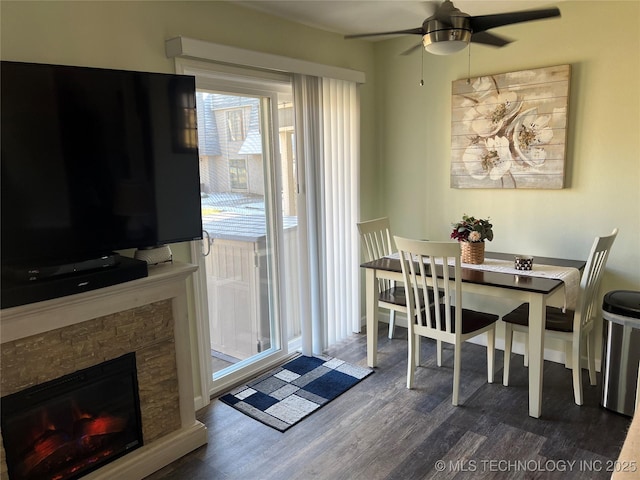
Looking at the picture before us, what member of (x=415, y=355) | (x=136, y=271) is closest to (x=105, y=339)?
(x=136, y=271)

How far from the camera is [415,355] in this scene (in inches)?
121

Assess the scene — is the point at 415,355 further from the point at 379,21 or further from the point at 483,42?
the point at 379,21

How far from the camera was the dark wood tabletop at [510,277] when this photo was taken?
8.59ft

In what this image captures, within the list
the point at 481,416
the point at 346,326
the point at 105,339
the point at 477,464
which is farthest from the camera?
the point at 346,326

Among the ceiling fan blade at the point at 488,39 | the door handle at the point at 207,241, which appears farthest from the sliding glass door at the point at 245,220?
the ceiling fan blade at the point at 488,39

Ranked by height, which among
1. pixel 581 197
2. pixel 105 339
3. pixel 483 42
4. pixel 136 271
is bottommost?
pixel 105 339

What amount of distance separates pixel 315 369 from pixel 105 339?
165 centimetres

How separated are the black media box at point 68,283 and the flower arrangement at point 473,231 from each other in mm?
2026

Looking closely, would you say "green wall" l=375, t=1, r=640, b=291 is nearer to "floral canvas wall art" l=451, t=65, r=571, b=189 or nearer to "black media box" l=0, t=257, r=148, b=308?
"floral canvas wall art" l=451, t=65, r=571, b=189

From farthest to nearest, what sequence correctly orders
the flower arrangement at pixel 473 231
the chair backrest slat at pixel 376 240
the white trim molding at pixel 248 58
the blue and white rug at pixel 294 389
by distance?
the chair backrest slat at pixel 376 240
the flower arrangement at pixel 473 231
the blue and white rug at pixel 294 389
the white trim molding at pixel 248 58

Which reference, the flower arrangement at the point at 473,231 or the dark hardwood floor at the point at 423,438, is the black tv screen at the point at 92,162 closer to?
the dark hardwood floor at the point at 423,438

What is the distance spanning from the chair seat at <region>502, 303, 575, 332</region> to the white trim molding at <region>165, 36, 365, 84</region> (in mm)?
2113

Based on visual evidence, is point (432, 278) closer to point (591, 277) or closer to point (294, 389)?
point (591, 277)

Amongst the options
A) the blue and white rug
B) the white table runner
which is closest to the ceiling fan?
the white table runner
